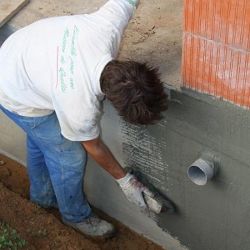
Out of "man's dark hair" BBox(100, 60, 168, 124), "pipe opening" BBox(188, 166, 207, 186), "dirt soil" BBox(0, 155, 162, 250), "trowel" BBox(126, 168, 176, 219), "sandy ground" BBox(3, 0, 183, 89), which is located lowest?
"dirt soil" BBox(0, 155, 162, 250)

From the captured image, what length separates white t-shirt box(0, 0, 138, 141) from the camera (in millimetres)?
2633

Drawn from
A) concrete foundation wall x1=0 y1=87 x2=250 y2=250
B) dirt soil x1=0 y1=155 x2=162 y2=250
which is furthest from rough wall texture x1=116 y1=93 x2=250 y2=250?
dirt soil x1=0 y1=155 x2=162 y2=250

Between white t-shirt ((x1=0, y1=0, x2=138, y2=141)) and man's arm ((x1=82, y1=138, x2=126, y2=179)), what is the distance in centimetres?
10

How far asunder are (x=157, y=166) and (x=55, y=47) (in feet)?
3.33

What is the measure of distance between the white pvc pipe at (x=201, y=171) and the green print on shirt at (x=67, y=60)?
31.2 inches

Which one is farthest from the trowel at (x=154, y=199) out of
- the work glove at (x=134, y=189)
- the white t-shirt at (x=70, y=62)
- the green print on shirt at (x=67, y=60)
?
the green print on shirt at (x=67, y=60)

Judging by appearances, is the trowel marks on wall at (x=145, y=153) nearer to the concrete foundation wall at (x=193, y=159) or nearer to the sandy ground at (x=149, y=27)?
the concrete foundation wall at (x=193, y=159)

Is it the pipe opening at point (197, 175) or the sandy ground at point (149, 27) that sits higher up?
the sandy ground at point (149, 27)

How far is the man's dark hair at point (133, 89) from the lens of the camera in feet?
8.16

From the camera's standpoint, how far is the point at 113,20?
109 inches

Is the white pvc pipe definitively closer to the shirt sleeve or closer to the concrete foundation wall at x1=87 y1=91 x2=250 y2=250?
the concrete foundation wall at x1=87 y1=91 x2=250 y2=250

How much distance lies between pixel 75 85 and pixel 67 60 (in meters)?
0.14

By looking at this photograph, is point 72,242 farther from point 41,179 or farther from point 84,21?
point 84,21

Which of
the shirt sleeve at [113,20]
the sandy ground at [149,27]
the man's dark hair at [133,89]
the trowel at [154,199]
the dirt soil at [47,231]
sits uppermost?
the shirt sleeve at [113,20]
